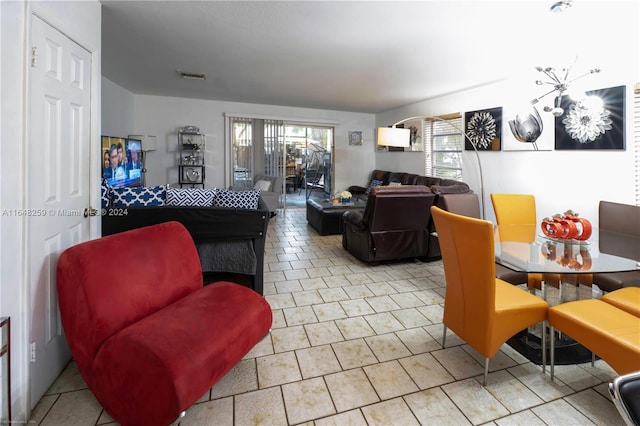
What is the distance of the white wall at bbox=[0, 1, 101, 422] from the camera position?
1.37 m

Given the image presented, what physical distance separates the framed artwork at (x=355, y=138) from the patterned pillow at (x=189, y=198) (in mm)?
5615

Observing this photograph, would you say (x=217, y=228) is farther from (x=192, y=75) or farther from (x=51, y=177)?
(x=192, y=75)

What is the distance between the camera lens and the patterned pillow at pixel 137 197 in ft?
9.03

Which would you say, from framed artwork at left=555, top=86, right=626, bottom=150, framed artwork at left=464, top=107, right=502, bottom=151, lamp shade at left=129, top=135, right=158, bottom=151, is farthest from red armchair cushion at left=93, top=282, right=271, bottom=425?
lamp shade at left=129, top=135, right=158, bottom=151

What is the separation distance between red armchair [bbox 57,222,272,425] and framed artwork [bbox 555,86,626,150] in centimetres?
381

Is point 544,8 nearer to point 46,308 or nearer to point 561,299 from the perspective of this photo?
point 561,299

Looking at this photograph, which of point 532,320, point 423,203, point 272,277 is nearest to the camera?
point 532,320

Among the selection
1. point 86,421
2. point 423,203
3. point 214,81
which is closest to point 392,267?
point 423,203

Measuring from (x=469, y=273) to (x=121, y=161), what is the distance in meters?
4.60

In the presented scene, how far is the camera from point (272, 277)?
344cm

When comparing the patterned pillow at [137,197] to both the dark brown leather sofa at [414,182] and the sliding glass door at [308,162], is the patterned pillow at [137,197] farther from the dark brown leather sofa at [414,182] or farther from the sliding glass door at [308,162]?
the sliding glass door at [308,162]

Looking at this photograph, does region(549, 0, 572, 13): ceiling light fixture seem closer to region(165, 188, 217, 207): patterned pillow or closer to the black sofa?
the black sofa

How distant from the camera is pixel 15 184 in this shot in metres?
1.43

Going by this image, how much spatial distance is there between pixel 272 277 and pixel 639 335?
278cm
